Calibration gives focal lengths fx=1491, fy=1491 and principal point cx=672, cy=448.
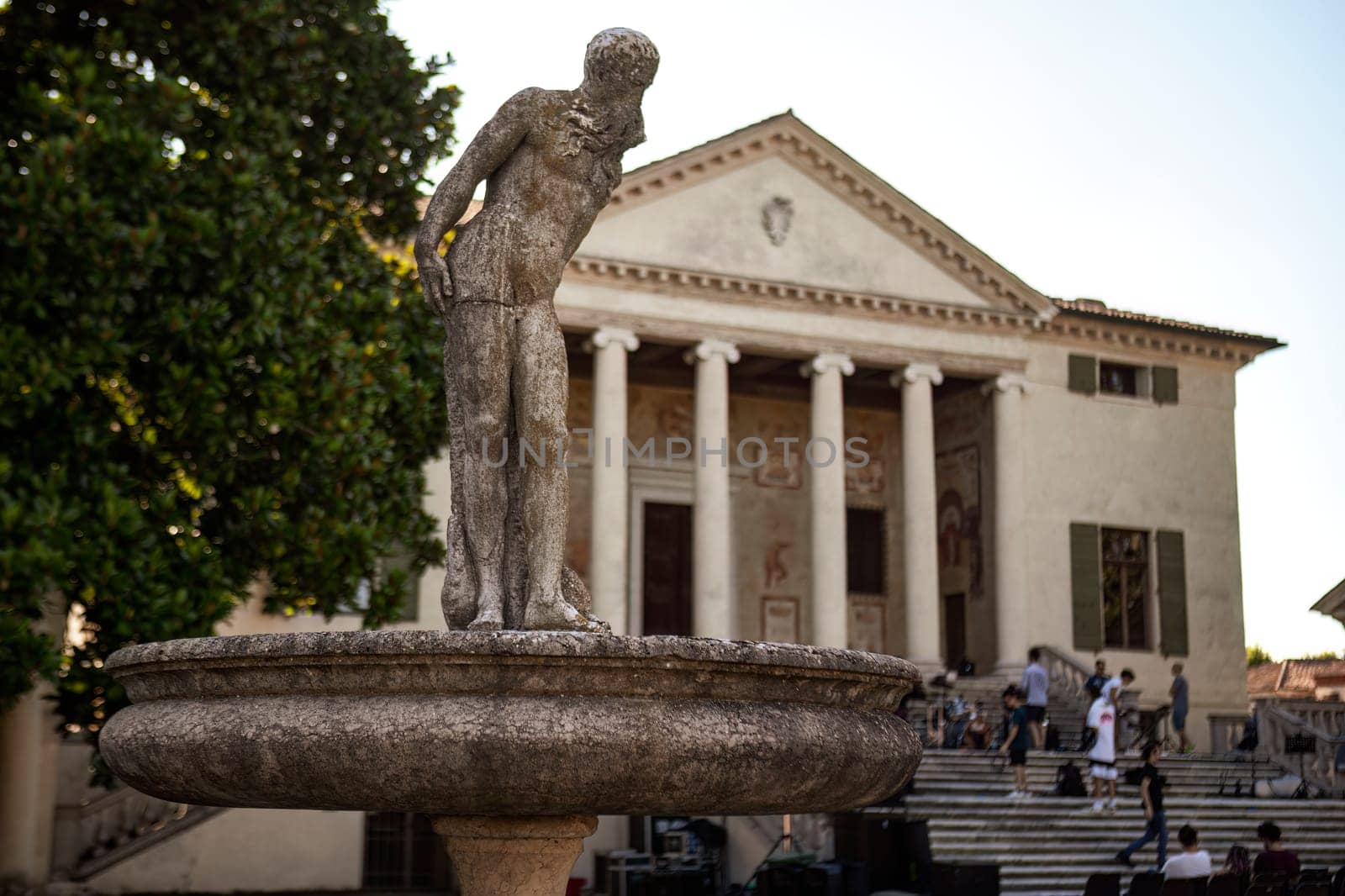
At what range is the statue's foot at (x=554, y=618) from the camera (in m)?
4.98

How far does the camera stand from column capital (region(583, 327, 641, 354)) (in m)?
24.4

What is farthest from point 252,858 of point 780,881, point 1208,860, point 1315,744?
point 1315,744

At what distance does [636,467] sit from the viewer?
93.1ft

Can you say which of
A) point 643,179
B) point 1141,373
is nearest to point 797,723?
point 643,179

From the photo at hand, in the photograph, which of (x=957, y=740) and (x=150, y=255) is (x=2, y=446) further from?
(x=957, y=740)

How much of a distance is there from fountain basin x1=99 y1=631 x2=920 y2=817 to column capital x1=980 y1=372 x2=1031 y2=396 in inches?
932

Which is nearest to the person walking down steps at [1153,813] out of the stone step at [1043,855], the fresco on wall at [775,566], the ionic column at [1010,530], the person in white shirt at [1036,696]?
the stone step at [1043,855]

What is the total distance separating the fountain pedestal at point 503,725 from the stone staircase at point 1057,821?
11.7 m

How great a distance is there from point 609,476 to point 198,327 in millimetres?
12546

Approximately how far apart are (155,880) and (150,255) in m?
10.1

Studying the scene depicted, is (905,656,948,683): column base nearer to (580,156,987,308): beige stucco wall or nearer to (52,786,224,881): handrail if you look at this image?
(580,156,987,308): beige stucco wall

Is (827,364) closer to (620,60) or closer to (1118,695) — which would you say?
(1118,695)

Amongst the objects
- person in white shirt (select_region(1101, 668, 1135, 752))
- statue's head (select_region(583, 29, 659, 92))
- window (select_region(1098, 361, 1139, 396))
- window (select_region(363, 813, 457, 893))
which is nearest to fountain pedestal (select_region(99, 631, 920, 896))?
statue's head (select_region(583, 29, 659, 92))

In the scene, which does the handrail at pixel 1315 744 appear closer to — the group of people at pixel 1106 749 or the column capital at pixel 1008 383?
the group of people at pixel 1106 749
